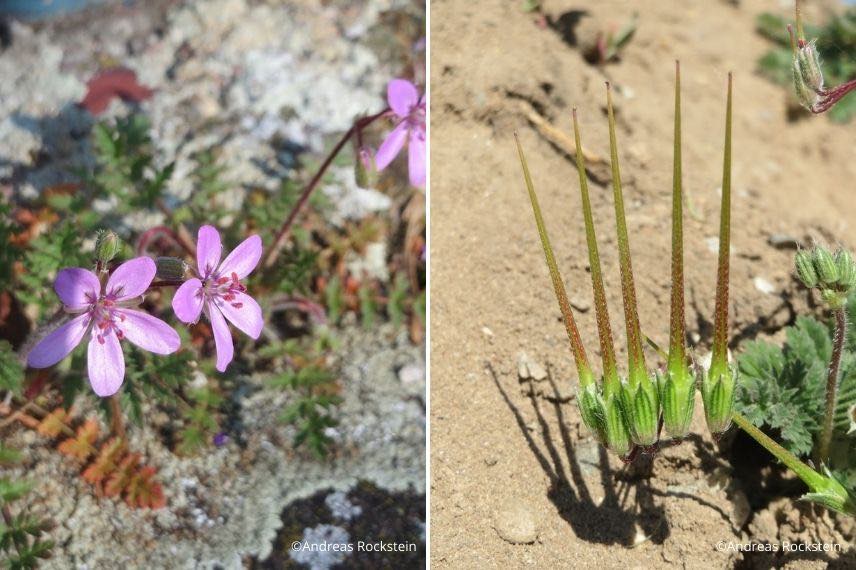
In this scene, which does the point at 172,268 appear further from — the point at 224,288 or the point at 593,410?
the point at 593,410

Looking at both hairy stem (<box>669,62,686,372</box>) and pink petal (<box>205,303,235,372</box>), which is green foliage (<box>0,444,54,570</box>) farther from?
hairy stem (<box>669,62,686,372</box>)

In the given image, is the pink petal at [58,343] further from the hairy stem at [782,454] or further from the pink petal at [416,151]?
the hairy stem at [782,454]

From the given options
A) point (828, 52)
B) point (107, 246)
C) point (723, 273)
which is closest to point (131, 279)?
point (107, 246)

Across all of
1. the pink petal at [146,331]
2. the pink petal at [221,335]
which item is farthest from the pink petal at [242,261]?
the pink petal at [146,331]

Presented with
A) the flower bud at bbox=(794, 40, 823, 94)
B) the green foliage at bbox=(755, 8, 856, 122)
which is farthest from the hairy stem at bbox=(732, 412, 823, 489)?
the green foliage at bbox=(755, 8, 856, 122)

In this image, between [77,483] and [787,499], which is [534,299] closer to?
[787,499]

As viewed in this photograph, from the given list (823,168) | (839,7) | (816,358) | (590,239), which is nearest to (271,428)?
(590,239)
